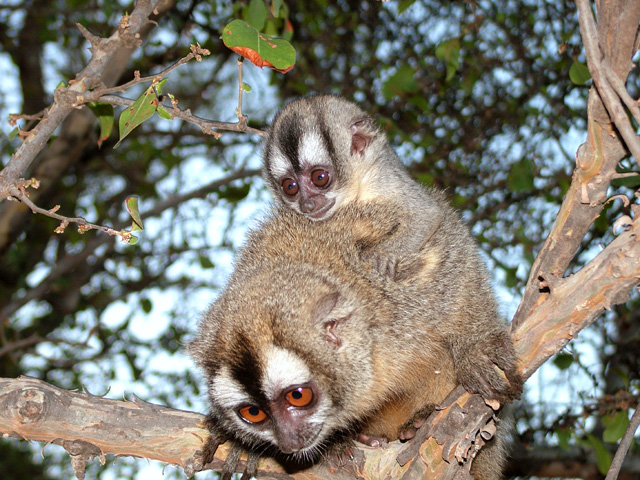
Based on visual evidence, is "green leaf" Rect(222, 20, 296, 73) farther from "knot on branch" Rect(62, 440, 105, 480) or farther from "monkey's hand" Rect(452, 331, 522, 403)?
"knot on branch" Rect(62, 440, 105, 480)

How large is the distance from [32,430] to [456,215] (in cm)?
255

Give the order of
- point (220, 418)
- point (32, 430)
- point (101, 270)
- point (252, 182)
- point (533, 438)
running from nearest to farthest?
point (32, 430), point (220, 418), point (533, 438), point (252, 182), point (101, 270)

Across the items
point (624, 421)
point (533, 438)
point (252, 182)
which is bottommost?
point (533, 438)

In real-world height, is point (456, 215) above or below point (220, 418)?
above

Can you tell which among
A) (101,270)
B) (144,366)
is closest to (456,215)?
(144,366)

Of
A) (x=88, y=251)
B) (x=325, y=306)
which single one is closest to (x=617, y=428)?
(x=325, y=306)

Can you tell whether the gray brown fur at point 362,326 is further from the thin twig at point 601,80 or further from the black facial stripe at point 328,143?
the thin twig at point 601,80

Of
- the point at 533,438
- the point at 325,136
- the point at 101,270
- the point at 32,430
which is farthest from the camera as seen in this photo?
the point at 101,270

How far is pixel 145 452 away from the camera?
2.96 meters

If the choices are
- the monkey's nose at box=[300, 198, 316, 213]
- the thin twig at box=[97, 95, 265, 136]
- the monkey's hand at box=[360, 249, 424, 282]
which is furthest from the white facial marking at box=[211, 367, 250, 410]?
the monkey's nose at box=[300, 198, 316, 213]

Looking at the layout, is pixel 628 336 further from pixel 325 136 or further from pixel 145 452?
pixel 145 452

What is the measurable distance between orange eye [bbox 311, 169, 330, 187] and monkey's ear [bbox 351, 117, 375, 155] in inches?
14.1

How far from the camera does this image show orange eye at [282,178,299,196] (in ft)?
13.5

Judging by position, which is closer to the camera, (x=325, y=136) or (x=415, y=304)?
(x=415, y=304)
